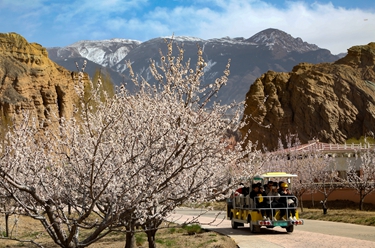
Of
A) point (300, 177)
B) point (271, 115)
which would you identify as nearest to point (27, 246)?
point (300, 177)

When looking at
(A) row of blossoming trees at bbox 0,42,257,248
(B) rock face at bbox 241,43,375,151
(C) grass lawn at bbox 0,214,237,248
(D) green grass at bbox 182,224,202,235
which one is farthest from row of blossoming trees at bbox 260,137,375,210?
(B) rock face at bbox 241,43,375,151

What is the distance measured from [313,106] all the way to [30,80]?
53.6 m

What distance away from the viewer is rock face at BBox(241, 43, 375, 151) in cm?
9744

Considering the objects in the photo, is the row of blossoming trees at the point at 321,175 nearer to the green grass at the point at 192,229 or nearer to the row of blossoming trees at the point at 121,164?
the green grass at the point at 192,229

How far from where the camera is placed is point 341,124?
325 feet

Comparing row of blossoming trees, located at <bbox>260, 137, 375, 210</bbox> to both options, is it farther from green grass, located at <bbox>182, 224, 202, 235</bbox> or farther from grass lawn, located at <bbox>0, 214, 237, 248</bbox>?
grass lawn, located at <bbox>0, 214, 237, 248</bbox>

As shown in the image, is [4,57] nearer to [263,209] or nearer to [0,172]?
[263,209]

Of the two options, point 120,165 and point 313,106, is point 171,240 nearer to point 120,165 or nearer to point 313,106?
point 120,165

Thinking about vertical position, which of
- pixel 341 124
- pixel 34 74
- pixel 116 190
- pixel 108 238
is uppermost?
pixel 34 74

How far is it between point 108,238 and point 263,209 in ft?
20.8

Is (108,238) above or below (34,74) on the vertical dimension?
below

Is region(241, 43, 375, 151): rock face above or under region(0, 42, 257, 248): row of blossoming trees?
above

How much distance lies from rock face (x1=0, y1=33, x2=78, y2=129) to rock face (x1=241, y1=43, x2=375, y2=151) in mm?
34481

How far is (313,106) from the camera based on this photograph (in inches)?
3910
